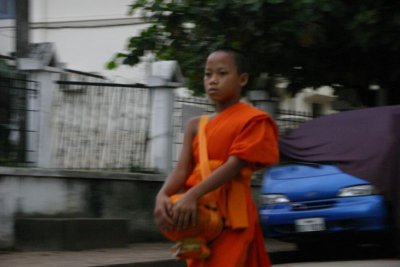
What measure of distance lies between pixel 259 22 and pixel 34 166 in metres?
3.29

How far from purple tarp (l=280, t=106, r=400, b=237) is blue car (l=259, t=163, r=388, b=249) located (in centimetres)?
10

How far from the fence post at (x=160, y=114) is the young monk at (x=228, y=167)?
6.68m

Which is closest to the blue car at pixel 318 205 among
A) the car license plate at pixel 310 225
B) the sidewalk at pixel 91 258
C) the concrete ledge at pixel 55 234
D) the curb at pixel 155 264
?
the car license plate at pixel 310 225

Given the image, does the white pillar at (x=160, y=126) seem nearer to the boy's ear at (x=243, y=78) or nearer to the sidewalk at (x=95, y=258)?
the sidewalk at (x=95, y=258)

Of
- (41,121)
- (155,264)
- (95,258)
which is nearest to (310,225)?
(155,264)

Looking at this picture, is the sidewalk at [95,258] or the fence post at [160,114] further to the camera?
the fence post at [160,114]

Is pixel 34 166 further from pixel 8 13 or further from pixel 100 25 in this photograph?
pixel 100 25

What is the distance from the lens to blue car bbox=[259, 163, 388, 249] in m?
7.64

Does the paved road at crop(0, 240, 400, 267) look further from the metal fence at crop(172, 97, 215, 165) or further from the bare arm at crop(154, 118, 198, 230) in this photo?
the bare arm at crop(154, 118, 198, 230)

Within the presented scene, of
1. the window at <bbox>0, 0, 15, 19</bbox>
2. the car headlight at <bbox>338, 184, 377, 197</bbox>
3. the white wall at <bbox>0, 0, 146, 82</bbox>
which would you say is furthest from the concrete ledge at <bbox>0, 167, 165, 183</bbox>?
the white wall at <bbox>0, 0, 146, 82</bbox>

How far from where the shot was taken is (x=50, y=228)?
28.3 ft

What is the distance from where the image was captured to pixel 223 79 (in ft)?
11.7

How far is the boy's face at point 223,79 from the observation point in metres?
3.58

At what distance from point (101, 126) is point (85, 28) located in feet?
25.9
